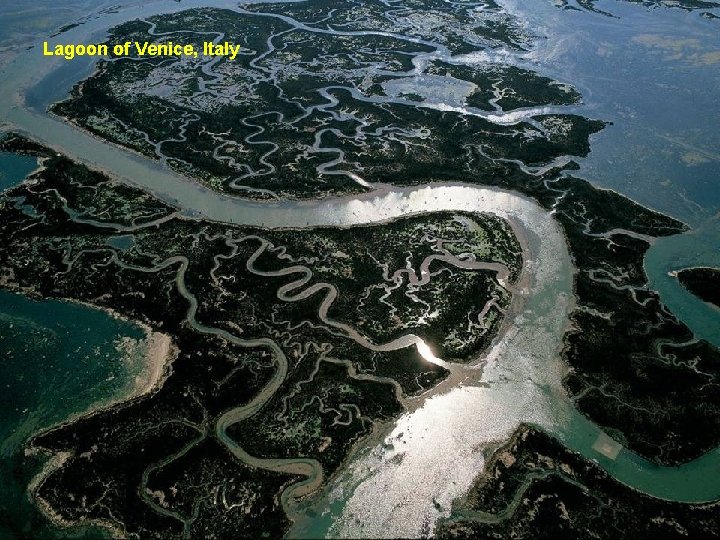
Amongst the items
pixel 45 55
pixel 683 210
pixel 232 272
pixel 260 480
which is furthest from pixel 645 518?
pixel 45 55

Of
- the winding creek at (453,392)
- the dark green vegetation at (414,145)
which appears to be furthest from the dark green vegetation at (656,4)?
the winding creek at (453,392)

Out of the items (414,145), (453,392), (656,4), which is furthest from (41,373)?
(656,4)

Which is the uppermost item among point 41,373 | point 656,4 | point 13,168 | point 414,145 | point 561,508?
point 656,4

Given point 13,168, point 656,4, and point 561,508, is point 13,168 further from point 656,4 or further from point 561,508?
point 656,4

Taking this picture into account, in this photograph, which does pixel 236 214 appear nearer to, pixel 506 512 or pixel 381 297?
pixel 381 297

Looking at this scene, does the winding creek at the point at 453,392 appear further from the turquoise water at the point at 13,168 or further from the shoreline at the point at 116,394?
the turquoise water at the point at 13,168

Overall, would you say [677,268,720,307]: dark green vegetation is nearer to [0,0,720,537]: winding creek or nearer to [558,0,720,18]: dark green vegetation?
[0,0,720,537]: winding creek
